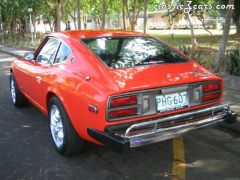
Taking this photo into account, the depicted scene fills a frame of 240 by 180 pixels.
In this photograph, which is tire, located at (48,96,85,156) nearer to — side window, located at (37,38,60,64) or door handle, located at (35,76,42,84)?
door handle, located at (35,76,42,84)

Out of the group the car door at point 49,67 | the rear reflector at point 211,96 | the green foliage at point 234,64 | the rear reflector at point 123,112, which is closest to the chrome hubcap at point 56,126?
the car door at point 49,67

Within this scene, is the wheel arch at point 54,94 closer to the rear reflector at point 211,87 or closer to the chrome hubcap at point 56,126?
the chrome hubcap at point 56,126

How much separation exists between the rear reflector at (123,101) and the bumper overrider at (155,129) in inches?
8.7

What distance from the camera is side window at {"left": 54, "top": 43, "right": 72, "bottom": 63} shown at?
4922 millimetres

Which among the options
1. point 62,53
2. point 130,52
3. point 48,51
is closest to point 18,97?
point 48,51

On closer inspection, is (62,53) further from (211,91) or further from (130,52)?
(211,91)

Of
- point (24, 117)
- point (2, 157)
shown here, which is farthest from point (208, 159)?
point (24, 117)

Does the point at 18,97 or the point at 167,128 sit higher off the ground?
the point at 167,128

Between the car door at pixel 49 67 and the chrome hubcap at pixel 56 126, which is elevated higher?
the car door at pixel 49 67

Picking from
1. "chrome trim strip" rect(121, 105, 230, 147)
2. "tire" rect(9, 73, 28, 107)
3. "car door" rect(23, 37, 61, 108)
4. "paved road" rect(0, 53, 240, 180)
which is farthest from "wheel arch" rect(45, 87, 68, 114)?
"tire" rect(9, 73, 28, 107)

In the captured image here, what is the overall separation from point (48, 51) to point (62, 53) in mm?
634

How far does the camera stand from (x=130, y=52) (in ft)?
15.9

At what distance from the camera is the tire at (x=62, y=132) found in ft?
14.6

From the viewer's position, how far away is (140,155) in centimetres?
473
